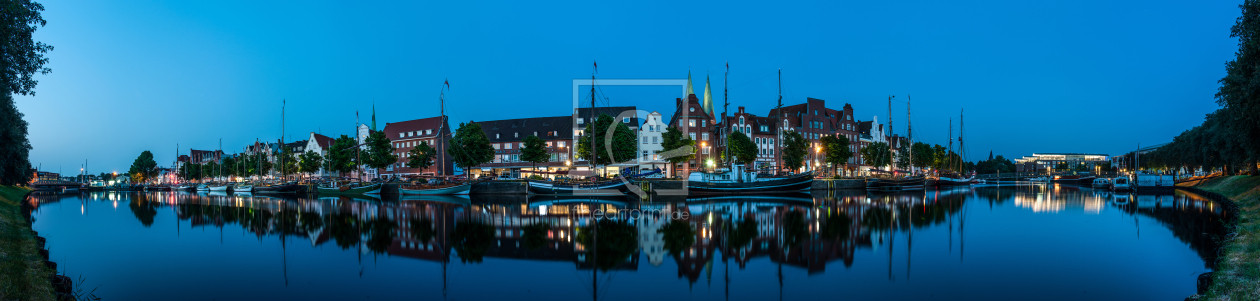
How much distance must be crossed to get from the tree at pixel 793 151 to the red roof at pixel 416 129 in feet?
174

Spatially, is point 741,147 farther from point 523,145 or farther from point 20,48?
point 20,48

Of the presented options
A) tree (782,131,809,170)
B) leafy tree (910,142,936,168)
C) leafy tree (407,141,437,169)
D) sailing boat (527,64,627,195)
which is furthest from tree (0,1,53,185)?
leafy tree (910,142,936,168)

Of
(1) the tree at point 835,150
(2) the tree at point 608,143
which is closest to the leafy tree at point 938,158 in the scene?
(1) the tree at point 835,150

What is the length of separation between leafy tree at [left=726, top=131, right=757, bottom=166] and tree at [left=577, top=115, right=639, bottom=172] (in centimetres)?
1250

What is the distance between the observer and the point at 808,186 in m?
56.0

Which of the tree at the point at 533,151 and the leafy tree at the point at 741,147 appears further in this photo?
the leafy tree at the point at 741,147

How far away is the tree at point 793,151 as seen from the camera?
2995 inches

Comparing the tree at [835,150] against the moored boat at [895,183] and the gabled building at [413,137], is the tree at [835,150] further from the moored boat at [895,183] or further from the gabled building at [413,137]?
the gabled building at [413,137]

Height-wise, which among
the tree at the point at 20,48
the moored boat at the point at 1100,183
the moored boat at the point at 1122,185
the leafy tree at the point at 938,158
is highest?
the tree at the point at 20,48

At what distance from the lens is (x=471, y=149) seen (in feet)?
208

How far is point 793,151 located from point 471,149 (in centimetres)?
4022

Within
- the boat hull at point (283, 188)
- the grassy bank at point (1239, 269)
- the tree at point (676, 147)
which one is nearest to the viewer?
the grassy bank at point (1239, 269)

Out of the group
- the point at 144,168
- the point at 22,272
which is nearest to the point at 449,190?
the point at 22,272

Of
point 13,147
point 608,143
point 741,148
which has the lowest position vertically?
point 13,147
